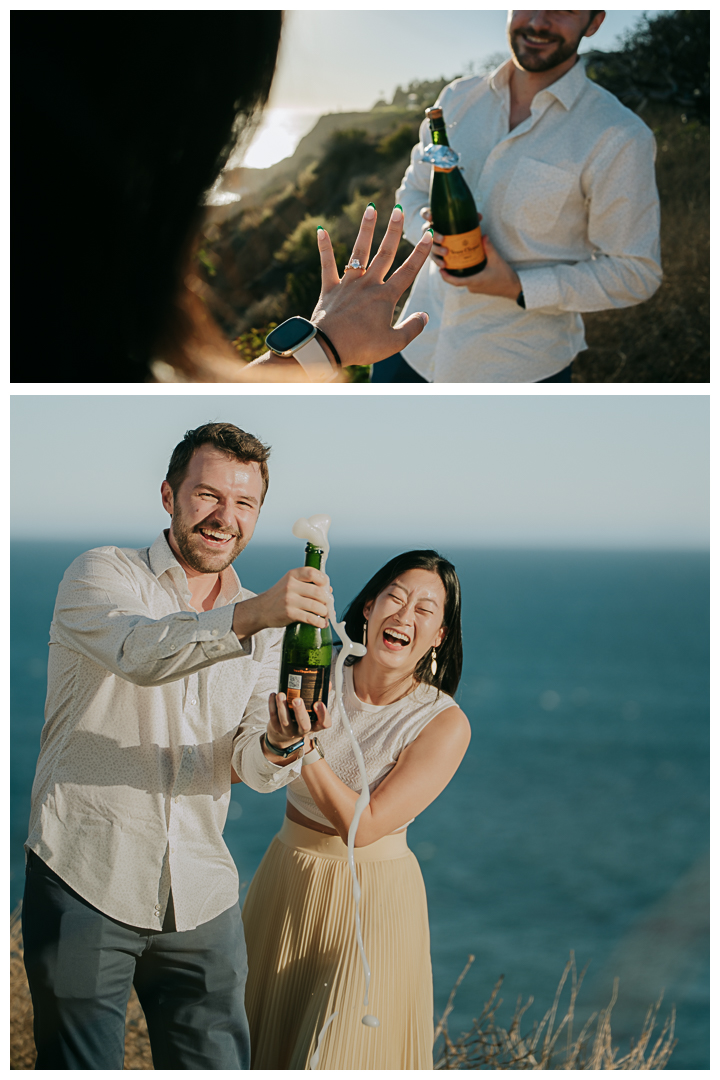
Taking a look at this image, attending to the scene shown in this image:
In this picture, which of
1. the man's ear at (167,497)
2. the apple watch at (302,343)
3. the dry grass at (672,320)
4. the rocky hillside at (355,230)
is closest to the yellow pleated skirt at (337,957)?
the man's ear at (167,497)

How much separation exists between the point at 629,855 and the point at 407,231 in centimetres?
2782

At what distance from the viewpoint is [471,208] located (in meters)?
2.62

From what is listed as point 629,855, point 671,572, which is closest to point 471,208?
point 671,572

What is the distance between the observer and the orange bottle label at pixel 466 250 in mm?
2516

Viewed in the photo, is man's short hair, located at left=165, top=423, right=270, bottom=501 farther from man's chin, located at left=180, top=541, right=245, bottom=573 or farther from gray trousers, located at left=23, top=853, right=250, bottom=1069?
gray trousers, located at left=23, top=853, right=250, bottom=1069

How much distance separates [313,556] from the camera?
2.00 meters

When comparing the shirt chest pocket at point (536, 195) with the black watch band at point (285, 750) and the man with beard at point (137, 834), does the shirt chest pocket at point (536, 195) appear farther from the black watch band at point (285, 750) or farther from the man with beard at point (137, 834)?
the black watch band at point (285, 750)

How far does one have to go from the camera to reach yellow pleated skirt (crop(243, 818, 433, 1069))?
217cm

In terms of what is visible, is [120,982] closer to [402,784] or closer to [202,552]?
[402,784]

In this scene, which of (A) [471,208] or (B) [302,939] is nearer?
(B) [302,939]

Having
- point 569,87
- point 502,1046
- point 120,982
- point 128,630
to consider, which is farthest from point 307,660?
point 569,87

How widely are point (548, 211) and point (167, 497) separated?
52.9 inches

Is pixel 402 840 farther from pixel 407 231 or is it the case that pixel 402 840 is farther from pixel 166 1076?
pixel 407 231

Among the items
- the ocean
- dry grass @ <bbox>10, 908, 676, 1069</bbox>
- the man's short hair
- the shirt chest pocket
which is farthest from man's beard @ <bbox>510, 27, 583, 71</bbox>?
the ocean
